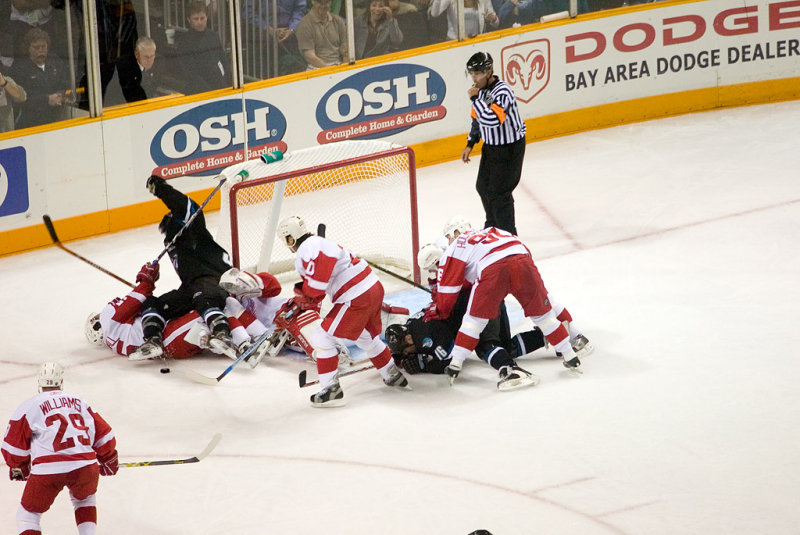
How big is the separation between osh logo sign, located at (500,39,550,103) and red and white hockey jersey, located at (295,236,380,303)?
422 cm

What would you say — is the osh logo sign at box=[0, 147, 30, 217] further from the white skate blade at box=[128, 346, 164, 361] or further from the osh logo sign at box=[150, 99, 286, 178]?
the white skate blade at box=[128, 346, 164, 361]

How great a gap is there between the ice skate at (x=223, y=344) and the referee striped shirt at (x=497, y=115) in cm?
201

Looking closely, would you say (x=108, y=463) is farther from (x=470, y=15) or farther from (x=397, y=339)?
(x=470, y=15)

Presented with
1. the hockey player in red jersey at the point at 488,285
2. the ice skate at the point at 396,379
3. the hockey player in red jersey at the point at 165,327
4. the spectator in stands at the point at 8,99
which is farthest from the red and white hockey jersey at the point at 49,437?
the spectator in stands at the point at 8,99

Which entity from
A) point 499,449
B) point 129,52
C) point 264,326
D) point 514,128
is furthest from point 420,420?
point 129,52

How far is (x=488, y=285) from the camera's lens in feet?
20.1

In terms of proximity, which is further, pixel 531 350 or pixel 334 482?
pixel 531 350

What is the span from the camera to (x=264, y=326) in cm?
693

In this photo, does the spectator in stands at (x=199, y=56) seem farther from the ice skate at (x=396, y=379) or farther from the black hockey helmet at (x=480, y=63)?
the ice skate at (x=396, y=379)

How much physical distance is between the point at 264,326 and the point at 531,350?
1450 millimetres

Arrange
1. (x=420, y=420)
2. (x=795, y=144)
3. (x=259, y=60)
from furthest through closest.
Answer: (x=795, y=144) → (x=259, y=60) → (x=420, y=420)

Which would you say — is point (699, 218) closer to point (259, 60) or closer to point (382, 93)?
point (382, 93)

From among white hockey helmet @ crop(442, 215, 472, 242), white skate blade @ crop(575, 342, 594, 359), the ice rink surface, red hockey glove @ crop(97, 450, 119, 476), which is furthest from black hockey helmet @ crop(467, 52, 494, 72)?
red hockey glove @ crop(97, 450, 119, 476)

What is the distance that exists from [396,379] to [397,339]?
23cm
